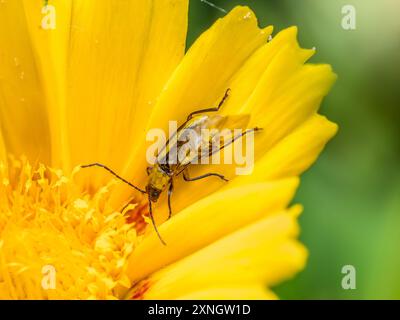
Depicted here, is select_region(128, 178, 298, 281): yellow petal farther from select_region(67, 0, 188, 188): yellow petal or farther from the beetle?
select_region(67, 0, 188, 188): yellow petal

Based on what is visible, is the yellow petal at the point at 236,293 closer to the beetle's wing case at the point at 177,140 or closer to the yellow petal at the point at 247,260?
the yellow petal at the point at 247,260

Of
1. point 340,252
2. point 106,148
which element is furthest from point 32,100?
point 340,252

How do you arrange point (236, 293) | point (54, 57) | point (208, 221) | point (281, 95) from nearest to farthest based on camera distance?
point (236, 293)
point (208, 221)
point (281, 95)
point (54, 57)

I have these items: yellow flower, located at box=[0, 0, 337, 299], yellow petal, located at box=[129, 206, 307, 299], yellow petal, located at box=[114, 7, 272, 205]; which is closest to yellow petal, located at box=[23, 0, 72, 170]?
yellow flower, located at box=[0, 0, 337, 299]

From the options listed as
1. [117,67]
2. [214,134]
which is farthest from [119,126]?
[214,134]

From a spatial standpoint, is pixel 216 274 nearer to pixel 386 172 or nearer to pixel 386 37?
pixel 386 172

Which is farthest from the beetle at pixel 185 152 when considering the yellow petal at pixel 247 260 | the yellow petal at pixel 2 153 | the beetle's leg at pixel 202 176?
the yellow petal at pixel 2 153

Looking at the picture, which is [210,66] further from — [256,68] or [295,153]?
[295,153]
